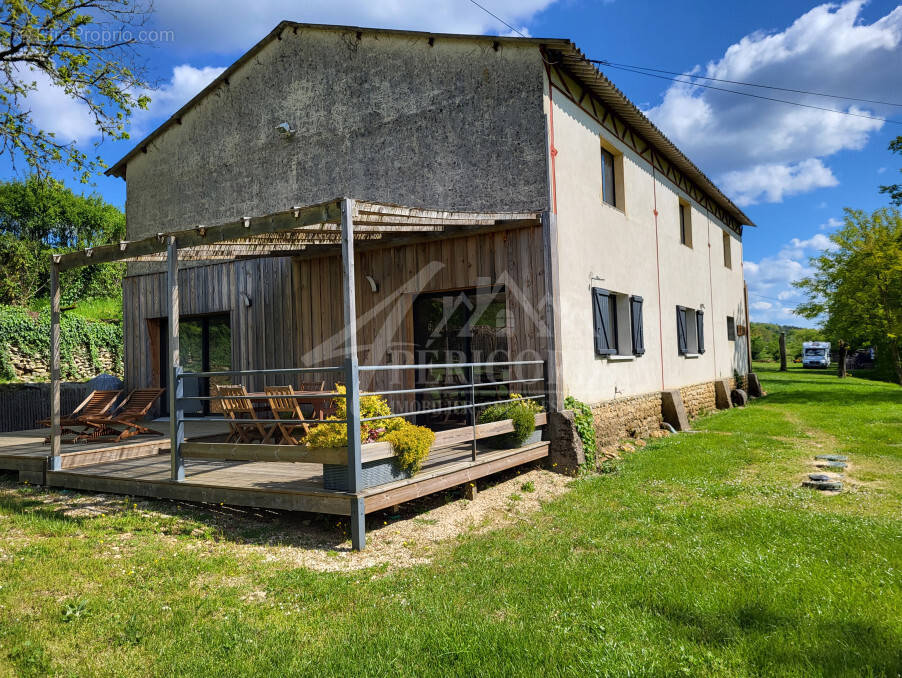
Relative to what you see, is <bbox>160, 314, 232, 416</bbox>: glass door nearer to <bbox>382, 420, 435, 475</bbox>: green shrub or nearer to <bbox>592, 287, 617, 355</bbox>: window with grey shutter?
<bbox>592, 287, 617, 355</bbox>: window with grey shutter

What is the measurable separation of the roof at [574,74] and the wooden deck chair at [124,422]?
6117mm

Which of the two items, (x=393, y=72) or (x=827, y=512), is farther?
(x=393, y=72)

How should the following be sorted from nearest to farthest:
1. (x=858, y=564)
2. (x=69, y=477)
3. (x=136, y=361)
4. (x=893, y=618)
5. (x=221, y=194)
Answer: (x=893, y=618), (x=858, y=564), (x=69, y=477), (x=221, y=194), (x=136, y=361)

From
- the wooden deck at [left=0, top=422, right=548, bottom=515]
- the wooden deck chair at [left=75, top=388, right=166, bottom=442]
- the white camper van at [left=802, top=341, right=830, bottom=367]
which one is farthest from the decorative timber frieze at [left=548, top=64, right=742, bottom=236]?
the white camper van at [left=802, top=341, right=830, bottom=367]

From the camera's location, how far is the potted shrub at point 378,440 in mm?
5238

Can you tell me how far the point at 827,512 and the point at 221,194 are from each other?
439 inches

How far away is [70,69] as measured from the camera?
25.6 feet

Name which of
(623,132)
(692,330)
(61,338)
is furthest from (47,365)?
(692,330)

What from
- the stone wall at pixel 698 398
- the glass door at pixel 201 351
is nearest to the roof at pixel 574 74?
the glass door at pixel 201 351

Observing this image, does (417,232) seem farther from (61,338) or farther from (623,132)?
(61,338)

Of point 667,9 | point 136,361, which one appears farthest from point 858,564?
point 136,361

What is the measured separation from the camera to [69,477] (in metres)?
6.91

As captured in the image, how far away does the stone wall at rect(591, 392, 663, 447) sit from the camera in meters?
9.49

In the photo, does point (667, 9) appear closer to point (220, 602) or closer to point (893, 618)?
point (893, 618)
